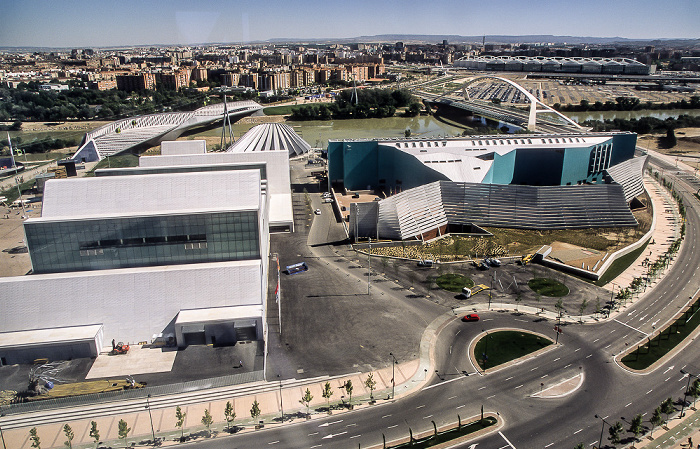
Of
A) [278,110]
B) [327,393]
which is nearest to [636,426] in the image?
[327,393]

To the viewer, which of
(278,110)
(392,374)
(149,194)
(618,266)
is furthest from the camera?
(278,110)

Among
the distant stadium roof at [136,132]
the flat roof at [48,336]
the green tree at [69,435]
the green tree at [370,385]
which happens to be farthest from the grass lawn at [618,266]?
the distant stadium roof at [136,132]

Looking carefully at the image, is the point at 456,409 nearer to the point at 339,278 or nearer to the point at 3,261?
the point at 339,278

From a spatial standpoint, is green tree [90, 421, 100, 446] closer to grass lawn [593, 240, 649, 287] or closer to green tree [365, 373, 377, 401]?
green tree [365, 373, 377, 401]

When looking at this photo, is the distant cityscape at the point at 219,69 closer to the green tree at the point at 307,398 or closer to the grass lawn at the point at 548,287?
the grass lawn at the point at 548,287

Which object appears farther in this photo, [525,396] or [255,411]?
[525,396]

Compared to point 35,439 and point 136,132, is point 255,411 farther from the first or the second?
point 136,132

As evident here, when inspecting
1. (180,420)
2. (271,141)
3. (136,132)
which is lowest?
(180,420)

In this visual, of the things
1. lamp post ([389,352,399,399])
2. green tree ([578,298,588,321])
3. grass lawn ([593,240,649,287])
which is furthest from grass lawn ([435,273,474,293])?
grass lawn ([593,240,649,287])
